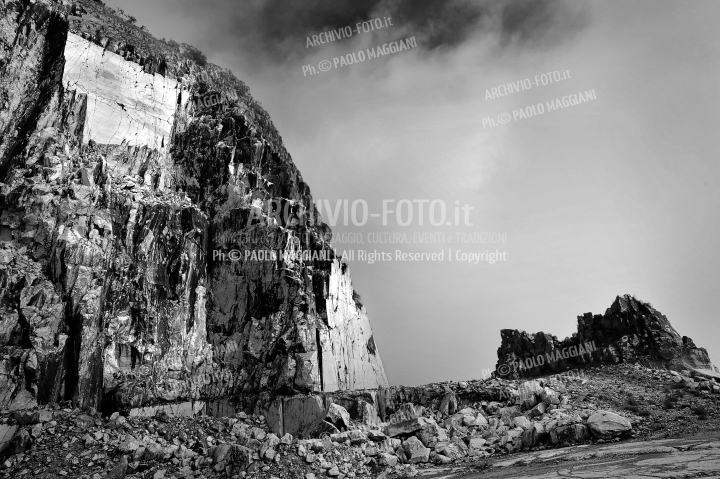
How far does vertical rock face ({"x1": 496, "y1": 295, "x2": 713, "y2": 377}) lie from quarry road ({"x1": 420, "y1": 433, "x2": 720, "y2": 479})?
21.6m

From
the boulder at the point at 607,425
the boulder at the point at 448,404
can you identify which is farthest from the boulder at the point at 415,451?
the boulder at the point at 607,425

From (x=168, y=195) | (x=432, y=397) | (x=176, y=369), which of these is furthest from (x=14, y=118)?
(x=432, y=397)

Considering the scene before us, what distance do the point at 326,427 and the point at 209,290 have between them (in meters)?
15.5

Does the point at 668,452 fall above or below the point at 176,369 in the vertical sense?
below

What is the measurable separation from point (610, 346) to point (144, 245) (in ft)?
153

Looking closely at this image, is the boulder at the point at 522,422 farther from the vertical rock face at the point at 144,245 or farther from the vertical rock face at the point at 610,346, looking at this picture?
the vertical rock face at the point at 610,346

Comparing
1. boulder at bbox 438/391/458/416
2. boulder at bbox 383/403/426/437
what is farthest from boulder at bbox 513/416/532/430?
boulder at bbox 383/403/426/437

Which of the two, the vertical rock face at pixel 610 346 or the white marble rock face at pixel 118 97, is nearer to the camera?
the white marble rock face at pixel 118 97

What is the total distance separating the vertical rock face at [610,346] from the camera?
42.6 metres

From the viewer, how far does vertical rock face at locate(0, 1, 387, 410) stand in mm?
27625

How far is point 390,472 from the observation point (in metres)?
24.4

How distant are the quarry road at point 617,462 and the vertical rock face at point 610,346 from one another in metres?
21.6

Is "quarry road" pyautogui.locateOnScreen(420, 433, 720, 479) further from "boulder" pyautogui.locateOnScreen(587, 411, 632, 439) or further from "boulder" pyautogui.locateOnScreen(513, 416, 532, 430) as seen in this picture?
"boulder" pyautogui.locateOnScreen(513, 416, 532, 430)

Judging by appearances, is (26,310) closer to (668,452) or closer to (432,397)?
(432,397)
